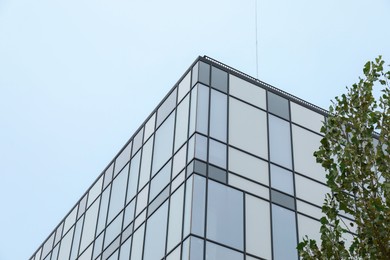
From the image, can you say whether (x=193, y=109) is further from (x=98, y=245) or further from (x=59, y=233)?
(x=59, y=233)

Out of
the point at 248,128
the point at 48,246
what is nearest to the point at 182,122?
the point at 248,128

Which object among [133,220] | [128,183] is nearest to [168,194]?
[133,220]

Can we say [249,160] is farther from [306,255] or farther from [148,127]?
[306,255]

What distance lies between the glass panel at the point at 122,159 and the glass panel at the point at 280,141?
707 cm

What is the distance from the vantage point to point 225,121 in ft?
79.4

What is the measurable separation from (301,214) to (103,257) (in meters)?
8.82

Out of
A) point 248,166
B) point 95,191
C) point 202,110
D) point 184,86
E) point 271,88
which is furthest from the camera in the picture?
point 95,191

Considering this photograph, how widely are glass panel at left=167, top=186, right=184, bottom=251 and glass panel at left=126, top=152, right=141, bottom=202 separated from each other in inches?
172

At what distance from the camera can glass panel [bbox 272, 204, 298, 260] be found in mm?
22281

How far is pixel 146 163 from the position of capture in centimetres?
2650

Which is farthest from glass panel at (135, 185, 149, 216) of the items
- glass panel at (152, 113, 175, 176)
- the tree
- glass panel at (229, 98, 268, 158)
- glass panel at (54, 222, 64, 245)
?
the tree

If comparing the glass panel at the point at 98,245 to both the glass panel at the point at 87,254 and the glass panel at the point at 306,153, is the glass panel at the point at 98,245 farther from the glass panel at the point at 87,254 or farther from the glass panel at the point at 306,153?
the glass panel at the point at 306,153

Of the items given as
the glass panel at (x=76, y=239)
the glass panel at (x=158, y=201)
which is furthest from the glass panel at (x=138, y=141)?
the glass panel at (x=76, y=239)

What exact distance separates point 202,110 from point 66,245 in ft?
42.8
